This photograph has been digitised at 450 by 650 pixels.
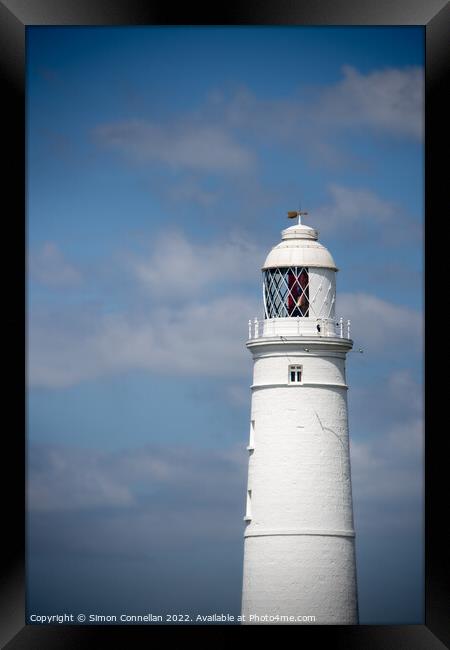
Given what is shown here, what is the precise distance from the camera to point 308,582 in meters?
34.6

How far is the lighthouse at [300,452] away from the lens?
114ft

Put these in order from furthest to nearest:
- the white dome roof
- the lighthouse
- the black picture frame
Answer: the white dome roof, the lighthouse, the black picture frame

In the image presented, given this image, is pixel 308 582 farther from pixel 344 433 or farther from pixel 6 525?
pixel 6 525

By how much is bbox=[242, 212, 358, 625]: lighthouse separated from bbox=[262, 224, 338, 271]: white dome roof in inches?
0.7

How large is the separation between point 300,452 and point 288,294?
3008 millimetres

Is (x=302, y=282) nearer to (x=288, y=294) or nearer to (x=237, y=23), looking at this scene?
(x=288, y=294)

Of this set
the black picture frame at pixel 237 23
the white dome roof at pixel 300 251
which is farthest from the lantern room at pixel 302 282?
the black picture frame at pixel 237 23

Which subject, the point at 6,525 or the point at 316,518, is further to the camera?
the point at 316,518

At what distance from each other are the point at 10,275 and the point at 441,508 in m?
6.21

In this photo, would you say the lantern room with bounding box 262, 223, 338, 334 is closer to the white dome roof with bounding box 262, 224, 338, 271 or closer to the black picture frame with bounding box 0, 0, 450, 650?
the white dome roof with bounding box 262, 224, 338, 271

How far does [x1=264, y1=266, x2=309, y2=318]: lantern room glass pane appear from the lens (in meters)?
35.7

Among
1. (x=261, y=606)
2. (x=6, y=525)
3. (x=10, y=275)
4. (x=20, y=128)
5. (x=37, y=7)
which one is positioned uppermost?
(x=37, y=7)

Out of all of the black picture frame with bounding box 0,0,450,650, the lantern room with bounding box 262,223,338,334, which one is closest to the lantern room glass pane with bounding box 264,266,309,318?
the lantern room with bounding box 262,223,338,334

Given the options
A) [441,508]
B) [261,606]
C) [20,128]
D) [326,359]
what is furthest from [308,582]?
[20,128]
